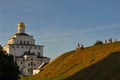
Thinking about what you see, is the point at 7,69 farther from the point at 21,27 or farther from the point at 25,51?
the point at 21,27

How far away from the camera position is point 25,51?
133 meters

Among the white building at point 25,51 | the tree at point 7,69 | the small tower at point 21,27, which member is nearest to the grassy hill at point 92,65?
the tree at point 7,69

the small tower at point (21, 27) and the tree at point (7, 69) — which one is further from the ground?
the small tower at point (21, 27)

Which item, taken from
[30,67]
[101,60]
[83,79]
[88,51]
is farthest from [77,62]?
[30,67]

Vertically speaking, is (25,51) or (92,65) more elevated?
(25,51)

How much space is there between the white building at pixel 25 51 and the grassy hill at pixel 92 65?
214 ft

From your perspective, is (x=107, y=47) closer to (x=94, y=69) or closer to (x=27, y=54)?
(x=94, y=69)

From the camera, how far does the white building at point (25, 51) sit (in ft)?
422

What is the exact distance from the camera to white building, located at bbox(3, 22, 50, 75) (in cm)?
12875

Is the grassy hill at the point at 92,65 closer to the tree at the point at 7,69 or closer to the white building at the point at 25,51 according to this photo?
the tree at the point at 7,69

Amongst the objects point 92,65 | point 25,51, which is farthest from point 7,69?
point 25,51

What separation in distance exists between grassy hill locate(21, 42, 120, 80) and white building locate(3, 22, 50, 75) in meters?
65.2

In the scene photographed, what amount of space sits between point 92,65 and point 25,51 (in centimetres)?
8497

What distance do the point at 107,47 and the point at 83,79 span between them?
14.8 metres
